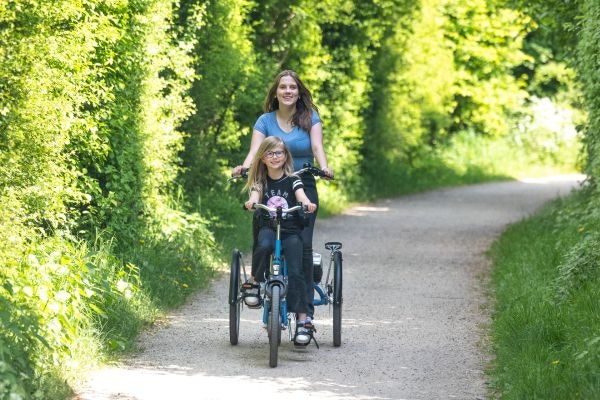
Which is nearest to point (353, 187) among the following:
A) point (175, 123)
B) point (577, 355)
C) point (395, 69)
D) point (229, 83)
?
point (395, 69)

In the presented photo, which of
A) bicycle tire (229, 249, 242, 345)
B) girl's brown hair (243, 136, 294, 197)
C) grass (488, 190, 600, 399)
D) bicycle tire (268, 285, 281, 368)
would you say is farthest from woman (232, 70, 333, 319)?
grass (488, 190, 600, 399)

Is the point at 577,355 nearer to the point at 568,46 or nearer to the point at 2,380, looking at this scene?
the point at 2,380

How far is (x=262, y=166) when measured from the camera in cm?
892

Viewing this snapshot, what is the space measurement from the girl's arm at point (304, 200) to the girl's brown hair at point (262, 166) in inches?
6.5

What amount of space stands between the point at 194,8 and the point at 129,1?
2882 millimetres

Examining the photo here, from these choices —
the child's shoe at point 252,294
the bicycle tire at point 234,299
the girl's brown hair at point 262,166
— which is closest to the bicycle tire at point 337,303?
the child's shoe at point 252,294

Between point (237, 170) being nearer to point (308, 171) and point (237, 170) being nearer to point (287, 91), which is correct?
point (308, 171)

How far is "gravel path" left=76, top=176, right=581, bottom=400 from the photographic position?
7.66 metres

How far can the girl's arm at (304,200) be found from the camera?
8.74 m

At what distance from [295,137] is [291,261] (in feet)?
3.44

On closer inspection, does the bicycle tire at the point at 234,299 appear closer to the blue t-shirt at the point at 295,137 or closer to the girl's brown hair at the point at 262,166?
the girl's brown hair at the point at 262,166

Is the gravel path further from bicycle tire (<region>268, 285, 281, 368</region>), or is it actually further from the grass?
the grass

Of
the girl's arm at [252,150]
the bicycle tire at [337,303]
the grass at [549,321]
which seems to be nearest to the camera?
the grass at [549,321]

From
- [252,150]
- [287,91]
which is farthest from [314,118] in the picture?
[252,150]
